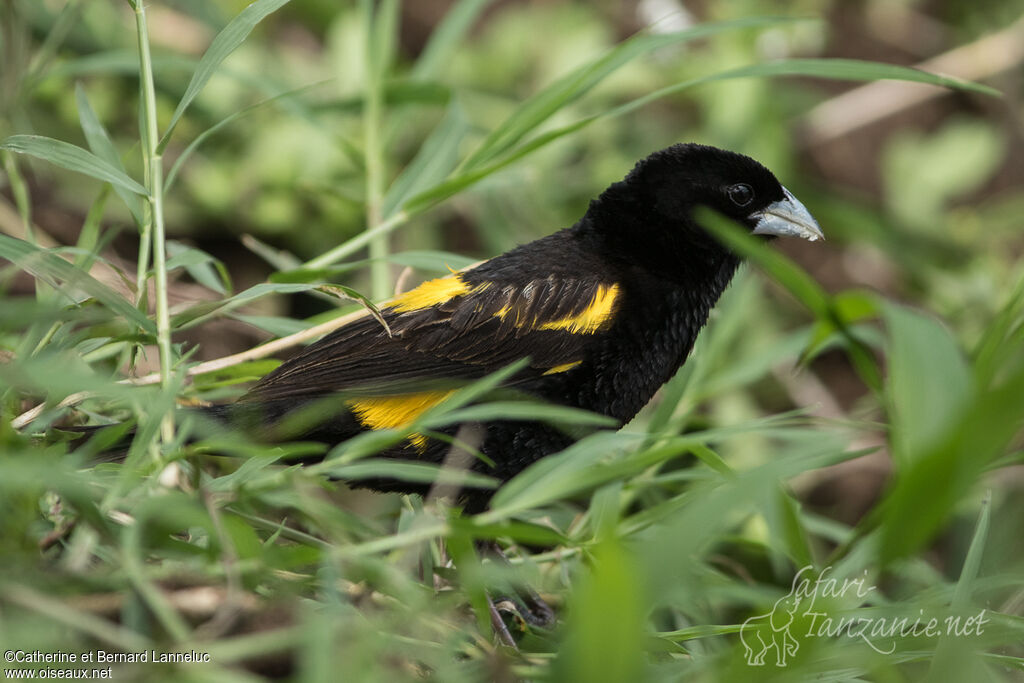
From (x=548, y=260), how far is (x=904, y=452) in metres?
1.37

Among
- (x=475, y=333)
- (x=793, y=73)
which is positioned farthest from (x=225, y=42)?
(x=793, y=73)

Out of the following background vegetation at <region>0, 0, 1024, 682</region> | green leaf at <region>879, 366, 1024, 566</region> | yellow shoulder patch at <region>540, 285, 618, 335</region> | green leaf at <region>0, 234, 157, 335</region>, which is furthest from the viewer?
yellow shoulder patch at <region>540, 285, 618, 335</region>

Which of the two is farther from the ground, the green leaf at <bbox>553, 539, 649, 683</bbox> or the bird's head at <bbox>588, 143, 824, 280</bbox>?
the bird's head at <bbox>588, 143, 824, 280</bbox>

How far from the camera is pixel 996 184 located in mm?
5586

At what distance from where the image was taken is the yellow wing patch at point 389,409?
2.31m

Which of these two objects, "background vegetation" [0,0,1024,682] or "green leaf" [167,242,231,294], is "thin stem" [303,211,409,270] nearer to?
"background vegetation" [0,0,1024,682]

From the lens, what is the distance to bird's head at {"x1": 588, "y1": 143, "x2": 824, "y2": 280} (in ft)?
8.50

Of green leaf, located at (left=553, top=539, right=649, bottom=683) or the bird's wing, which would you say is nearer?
green leaf, located at (left=553, top=539, right=649, bottom=683)

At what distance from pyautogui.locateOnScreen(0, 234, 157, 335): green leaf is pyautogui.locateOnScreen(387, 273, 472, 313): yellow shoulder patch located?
820 millimetres

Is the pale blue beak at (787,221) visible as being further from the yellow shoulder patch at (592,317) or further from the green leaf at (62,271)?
the green leaf at (62,271)

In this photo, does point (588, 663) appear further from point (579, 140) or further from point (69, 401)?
point (579, 140)

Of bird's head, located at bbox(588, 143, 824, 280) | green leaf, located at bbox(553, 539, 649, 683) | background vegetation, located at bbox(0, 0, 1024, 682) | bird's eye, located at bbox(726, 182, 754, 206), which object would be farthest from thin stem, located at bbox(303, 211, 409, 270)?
green leaf, located at bbox(553, 539, 649, 683)

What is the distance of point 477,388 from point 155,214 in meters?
0.81

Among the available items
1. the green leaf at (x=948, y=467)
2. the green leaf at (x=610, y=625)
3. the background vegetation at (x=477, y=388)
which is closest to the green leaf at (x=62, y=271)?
the background vegetation at (x=477, y=388)
